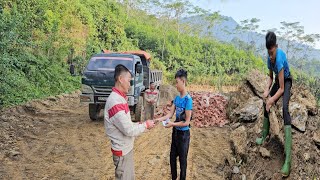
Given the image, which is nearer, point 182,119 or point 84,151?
point 182,119

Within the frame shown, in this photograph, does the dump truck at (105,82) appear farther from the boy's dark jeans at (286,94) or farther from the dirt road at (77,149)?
the boy's dark jeans at (286,94)

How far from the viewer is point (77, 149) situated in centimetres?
730

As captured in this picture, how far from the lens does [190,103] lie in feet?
13.8

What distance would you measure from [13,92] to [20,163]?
566cm

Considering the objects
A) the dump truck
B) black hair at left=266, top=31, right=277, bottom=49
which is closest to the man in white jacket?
black hair at left=266, top=31, right=277, bottom=49

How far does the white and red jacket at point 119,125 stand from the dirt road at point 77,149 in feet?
8.17

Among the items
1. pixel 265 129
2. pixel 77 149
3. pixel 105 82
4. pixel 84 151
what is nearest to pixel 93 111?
pixel 105 82

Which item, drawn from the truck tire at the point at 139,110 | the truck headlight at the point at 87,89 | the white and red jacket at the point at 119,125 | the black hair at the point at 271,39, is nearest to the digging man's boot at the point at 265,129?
the black hair at the point at 271,39

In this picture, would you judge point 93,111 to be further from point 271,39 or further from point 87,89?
point 271,39

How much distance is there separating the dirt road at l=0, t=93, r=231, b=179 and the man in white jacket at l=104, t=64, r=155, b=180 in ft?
7.78

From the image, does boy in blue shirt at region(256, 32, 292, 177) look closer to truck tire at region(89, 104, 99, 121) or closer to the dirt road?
the dirt road

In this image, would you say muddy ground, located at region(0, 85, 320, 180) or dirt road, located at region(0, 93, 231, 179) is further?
dirt road, located at region(0, 93, 231, 179)

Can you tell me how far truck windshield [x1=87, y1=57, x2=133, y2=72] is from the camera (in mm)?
9352

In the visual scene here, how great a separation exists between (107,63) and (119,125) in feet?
21.7
